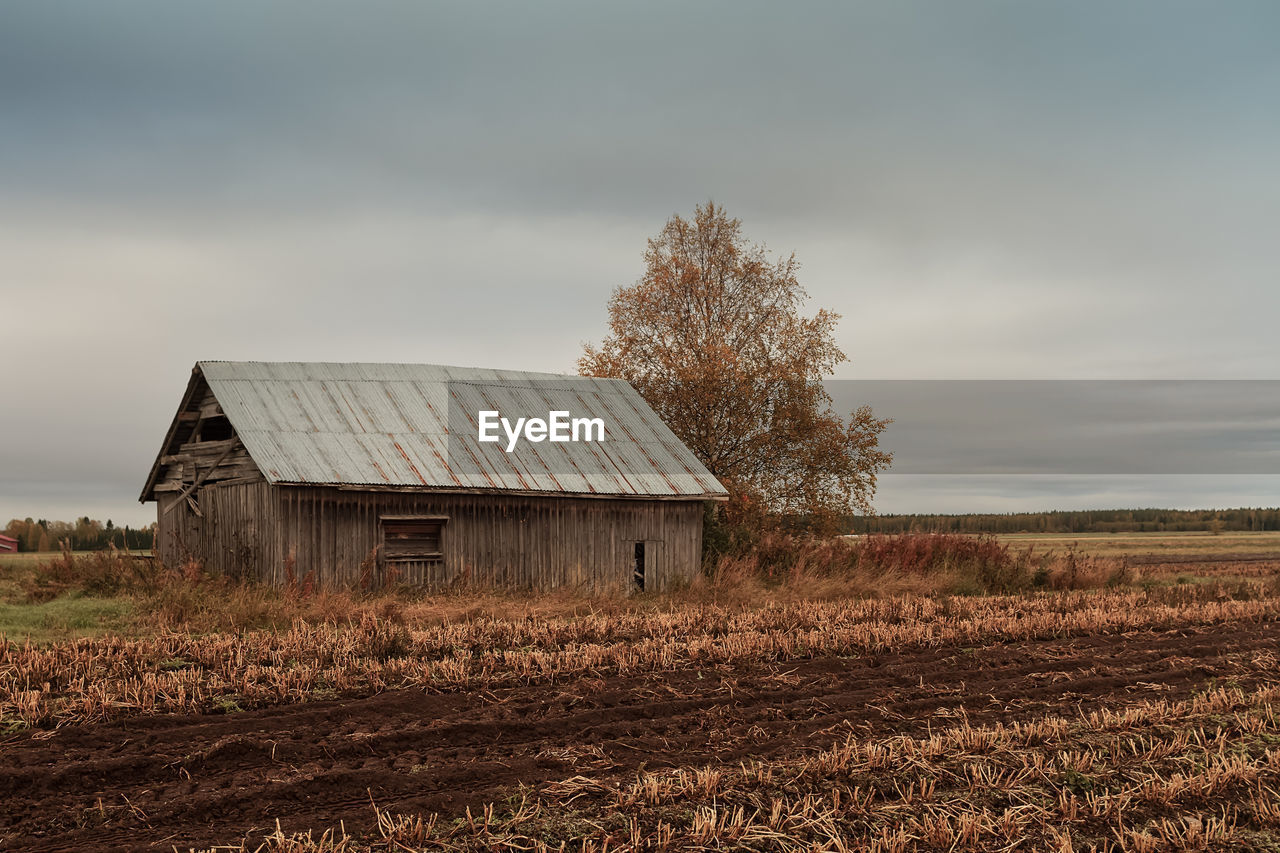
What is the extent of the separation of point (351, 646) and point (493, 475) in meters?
9.76

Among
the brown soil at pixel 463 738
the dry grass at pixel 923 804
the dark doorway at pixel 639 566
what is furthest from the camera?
the dark doorway at pixel 639 566

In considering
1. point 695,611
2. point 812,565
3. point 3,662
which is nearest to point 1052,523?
point 812,565

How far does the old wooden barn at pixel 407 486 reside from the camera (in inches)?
842

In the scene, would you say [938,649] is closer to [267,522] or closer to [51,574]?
[267,522]

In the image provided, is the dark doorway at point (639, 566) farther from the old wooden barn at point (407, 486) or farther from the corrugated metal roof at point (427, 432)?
the corrugated metal roof at point (427, 432)

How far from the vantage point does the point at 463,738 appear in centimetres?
933

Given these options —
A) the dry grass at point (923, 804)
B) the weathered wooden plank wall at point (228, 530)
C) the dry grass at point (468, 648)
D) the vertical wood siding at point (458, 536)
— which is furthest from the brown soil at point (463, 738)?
the weathered wooden plank wall at point (228, 530)

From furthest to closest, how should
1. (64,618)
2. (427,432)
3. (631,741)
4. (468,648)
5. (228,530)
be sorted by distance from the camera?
1. (427,432)
2. (228,530)
3. (64,618)
4. (468,648)
5. (631,741)

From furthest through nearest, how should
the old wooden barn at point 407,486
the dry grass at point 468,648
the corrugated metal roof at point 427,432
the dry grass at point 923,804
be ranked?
the corrugated metal roof at point 427,432 < the old wooden barn at point 407,486 < the dry grass at point 468,648 < the dry grass at point 923,804

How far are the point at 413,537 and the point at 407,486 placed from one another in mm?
1334

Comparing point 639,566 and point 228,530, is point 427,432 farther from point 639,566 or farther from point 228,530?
point 639,566

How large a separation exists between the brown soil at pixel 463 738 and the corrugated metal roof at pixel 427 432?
10953 millimetres

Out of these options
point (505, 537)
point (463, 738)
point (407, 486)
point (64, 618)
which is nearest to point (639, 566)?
point (505, 537)

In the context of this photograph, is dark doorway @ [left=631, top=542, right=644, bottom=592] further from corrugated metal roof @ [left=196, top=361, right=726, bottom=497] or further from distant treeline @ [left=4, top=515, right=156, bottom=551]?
distant treeline @ [left=4, top=515, right=156, bottom=551]
